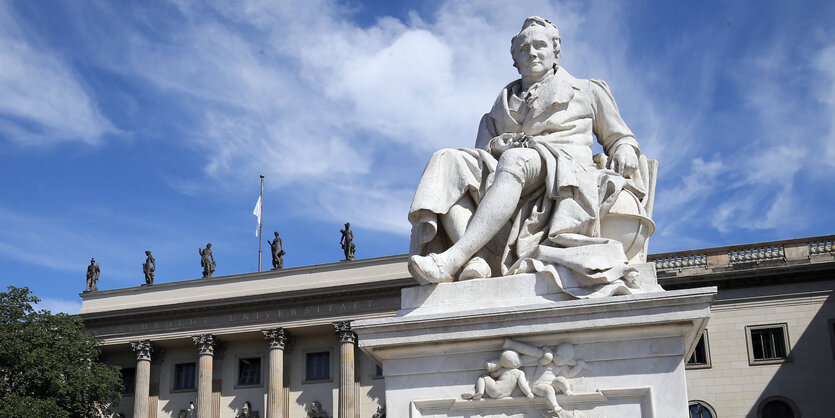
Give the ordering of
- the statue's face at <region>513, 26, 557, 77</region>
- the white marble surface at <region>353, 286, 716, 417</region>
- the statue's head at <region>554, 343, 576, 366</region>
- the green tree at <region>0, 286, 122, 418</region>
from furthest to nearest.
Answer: the green tree at <region>0, 286, 122, 418</region>
the statue's face at <region>513, 26, 557, 77</region>
the statue's head at <region>554, 343, 576, 366</region>
the white marble surface at <region>353, 286, 716, 417</region>

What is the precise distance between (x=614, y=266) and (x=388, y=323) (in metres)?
1.24

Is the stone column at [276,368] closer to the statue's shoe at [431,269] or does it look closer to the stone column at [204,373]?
the stone column at [204,373]

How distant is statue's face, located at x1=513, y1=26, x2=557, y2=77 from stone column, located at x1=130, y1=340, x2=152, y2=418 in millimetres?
43440

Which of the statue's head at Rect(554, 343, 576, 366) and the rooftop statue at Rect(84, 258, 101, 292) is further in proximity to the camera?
the rooftop statue at Rect(84, 258, 101, 292)

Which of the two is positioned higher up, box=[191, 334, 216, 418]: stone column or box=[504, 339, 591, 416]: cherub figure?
box=[191, 334, 216, 418]: stone column

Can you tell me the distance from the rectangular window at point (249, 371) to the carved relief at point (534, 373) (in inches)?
1675

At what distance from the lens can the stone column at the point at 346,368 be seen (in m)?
43.0

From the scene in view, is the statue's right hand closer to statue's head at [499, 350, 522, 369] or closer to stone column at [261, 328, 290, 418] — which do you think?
statue's head at [499, 350, 522, 369]

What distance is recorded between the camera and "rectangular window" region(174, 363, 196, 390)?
47.3m

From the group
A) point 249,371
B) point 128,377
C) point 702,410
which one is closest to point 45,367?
point 249,371

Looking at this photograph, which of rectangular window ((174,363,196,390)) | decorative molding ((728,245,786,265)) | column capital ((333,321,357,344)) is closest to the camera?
decorative molding ((728,245,786,265))

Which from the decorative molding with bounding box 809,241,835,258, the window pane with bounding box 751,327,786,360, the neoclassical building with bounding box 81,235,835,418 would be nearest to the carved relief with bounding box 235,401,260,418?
the neoclassical building with bounding box 81,235,835,418

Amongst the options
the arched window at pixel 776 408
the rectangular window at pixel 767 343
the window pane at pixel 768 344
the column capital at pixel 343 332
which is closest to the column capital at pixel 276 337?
the column capital at pixel 343 332

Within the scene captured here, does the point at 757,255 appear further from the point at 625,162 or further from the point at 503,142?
the point at 503,142
